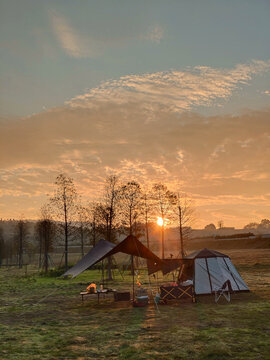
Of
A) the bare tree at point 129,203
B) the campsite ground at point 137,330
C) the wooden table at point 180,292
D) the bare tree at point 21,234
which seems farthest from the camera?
the bare tree at point 21,234

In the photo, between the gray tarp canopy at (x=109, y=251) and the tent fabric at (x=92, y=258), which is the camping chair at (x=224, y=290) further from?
the tent fabric at (x=92, y=258)

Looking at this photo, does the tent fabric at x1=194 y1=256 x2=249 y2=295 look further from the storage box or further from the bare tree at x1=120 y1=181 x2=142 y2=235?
the bare tree at x1=120 y1=181 x2=142 y2=235

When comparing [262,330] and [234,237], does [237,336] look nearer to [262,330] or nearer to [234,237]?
[262,330]

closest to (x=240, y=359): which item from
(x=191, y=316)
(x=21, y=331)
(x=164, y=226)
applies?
(x=191, y=316)

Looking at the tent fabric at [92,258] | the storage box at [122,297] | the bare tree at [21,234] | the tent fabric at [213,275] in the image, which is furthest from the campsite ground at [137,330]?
the bare tree at [21,234]

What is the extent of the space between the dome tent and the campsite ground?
1677 mm

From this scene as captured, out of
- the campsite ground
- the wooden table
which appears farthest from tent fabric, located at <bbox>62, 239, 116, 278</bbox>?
the wooden table

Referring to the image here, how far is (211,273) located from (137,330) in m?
8.87

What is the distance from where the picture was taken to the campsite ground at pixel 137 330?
25.8 ft

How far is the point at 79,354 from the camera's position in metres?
7.85

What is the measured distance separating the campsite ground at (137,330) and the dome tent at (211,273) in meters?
1.68

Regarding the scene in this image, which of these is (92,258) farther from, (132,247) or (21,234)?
(21,234)

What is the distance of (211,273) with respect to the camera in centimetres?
1798

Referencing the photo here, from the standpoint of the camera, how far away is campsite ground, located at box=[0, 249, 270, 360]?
7.87 m
